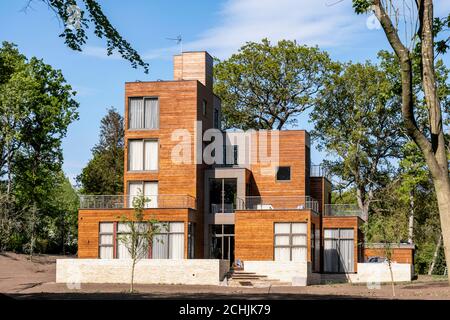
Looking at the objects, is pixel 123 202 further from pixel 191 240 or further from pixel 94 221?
pixel 191 240

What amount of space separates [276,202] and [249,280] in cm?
728

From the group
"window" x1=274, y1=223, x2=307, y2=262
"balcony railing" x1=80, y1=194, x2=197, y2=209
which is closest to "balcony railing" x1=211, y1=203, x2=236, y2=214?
"balcony railing" x1=80, y1=194, x2=197, y2=209

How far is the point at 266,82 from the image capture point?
65.3 metres

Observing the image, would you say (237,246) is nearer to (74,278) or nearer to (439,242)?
(74,278)

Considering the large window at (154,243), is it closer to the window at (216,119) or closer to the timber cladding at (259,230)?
the timber cladding at (259,230)

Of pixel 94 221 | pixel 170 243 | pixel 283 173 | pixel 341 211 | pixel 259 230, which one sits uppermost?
pixel 283 173

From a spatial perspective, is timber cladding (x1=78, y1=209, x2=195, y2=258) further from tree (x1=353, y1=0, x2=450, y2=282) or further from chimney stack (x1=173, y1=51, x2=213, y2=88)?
tree (x1=353, y1=0, x2=450, y2=282)

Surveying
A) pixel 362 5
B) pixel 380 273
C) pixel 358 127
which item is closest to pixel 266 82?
pixel 358 127

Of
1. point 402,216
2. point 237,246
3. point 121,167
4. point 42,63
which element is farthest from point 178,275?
point 121,167

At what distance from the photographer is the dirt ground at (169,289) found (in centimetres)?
2770

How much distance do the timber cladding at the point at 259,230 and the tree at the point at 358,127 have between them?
67.9 ft

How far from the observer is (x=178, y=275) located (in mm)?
39469

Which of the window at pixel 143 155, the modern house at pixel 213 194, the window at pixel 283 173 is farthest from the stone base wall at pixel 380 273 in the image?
the window at pixel 143 155

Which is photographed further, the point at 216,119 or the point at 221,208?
the point at 216,119
